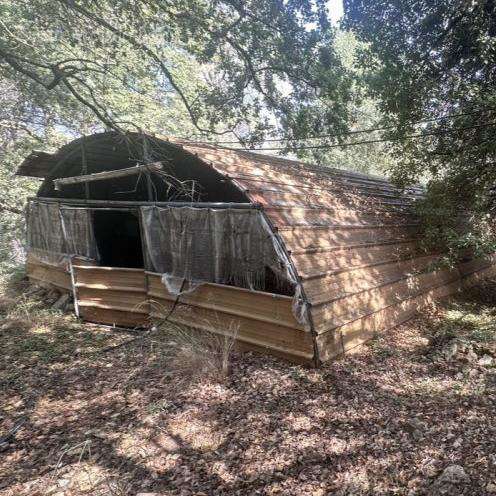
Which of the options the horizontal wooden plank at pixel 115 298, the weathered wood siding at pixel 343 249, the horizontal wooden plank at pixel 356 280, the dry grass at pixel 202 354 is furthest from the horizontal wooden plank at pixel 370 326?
the horizontal wooden plank at pixel 115 298

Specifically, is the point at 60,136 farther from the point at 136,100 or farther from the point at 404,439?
the point at 404,439

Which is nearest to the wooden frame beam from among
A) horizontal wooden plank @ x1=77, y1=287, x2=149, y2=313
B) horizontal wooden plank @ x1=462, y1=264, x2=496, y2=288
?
horizontal wooden plank @ x1=77, y1=287, x2=149, y2=313

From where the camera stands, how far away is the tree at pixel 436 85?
7.26 meters

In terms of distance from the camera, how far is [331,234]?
653 cm

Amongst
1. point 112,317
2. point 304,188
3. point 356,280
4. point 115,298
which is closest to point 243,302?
point 356,280

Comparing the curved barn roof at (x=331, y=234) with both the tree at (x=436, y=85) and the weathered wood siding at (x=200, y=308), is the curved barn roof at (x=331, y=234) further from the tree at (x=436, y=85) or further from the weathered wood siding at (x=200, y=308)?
the tree at (x=436, y=85)

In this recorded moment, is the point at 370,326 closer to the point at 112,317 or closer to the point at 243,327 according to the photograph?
the point at 243,327

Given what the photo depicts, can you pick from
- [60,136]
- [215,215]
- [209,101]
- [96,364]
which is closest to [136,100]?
[60,136]

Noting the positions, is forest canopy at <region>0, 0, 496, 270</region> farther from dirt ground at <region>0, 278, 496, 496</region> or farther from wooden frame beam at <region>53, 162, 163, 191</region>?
dirt ground at <region>0, 278, 496, 496</region>

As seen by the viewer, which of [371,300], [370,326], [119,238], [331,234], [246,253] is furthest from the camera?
[119,238]

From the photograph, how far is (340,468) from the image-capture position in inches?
135

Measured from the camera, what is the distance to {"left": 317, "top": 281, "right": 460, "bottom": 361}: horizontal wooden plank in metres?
Result: 5.31

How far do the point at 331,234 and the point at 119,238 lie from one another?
24.2 ft

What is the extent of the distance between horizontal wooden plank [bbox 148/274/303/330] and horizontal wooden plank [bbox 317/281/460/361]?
1.83ft
